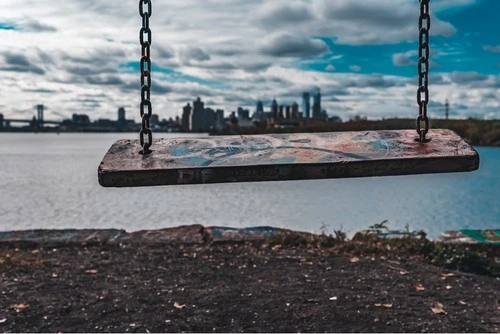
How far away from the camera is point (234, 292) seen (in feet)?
15.5

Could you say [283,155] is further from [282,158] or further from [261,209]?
[261,209]

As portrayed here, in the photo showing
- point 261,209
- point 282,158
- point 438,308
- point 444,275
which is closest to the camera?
point 282,158

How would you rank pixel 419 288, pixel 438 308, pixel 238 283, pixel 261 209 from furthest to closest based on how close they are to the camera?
pixel 261 209
pixel 238 283
pixel 419 288
pixel 438 308

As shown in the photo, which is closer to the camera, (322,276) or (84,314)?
(84,314)

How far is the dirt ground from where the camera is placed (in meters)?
4.04

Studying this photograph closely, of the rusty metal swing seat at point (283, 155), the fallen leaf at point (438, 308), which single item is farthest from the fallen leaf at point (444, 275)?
the rusty metal swing seat at point (283, 155)

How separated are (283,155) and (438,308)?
2390mm

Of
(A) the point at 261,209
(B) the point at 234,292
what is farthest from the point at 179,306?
(A) the point at 261,209

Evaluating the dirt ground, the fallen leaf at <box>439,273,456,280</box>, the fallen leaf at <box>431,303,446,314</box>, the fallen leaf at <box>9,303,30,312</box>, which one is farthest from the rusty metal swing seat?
the fallen leaf at <box>439,273,456,280</box>

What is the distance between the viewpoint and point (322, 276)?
17.1ft

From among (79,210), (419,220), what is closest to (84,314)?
(419,220)

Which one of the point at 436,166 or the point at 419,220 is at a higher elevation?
the point at 436,166

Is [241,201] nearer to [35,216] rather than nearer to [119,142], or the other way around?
[35,216]

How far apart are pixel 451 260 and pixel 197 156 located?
151 inches
